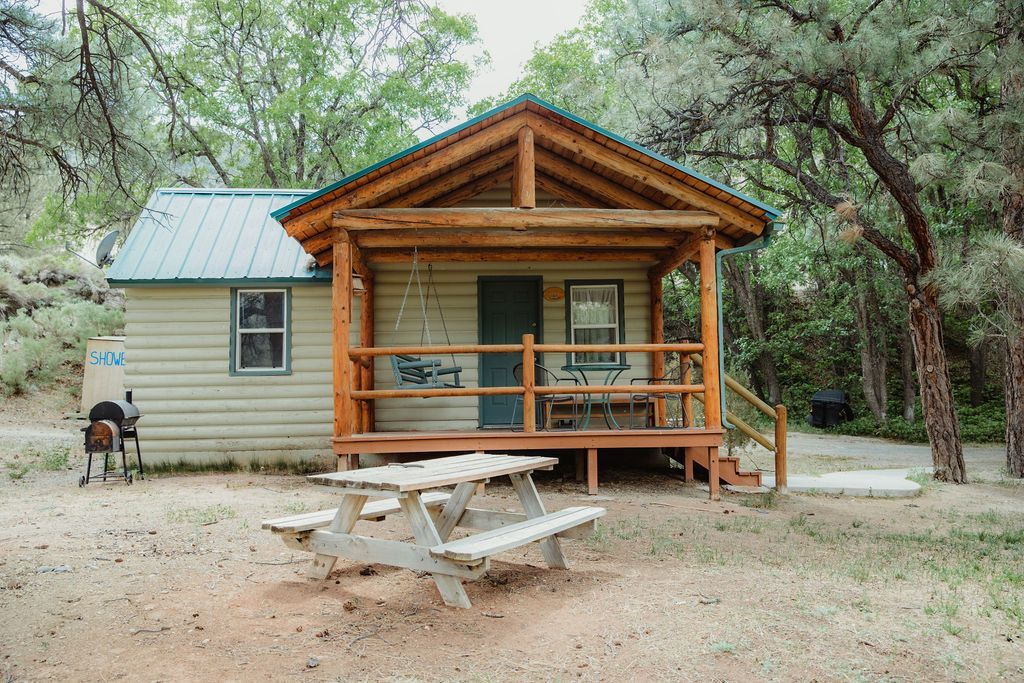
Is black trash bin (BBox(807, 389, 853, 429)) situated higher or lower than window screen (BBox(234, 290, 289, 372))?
lower

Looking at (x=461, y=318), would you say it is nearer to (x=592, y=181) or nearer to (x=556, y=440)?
(x=592, y=181)

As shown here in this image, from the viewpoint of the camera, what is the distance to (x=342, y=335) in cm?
839

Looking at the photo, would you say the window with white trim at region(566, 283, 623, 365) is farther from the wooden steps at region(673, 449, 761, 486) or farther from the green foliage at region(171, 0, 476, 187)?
the green foliage at region(171, 0, 476, 187)

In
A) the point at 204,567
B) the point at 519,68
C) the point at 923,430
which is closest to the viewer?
the point at 204,567

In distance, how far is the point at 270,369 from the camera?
419 inches

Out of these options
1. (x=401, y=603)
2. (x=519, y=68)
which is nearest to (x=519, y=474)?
(x=401, y=603)

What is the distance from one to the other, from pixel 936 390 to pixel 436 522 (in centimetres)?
855

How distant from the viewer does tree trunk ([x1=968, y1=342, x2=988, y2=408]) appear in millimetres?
19594

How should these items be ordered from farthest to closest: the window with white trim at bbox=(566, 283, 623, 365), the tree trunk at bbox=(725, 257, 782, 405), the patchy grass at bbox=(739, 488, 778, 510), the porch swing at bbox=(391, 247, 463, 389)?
the tree trunk at bbox=(725, 257, 782, 405) → the window with white trim at bbox=(566, 283, 623, 365) → the porch swing at bbox=(391, 247, 463, 389) → the patchy grass at bbox=(739, 488, 778, 510)

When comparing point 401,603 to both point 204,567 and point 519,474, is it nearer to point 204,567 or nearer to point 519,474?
point 519,474

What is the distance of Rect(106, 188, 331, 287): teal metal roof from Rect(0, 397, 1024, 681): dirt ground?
4.09 meters

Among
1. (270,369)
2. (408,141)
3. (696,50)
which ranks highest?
(408,141)

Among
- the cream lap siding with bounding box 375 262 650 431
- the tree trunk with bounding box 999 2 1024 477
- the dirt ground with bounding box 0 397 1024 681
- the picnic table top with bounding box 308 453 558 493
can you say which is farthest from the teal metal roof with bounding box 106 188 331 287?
the tree trunk with bounding box 999 2 1024 477

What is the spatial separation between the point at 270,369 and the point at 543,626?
767cm
